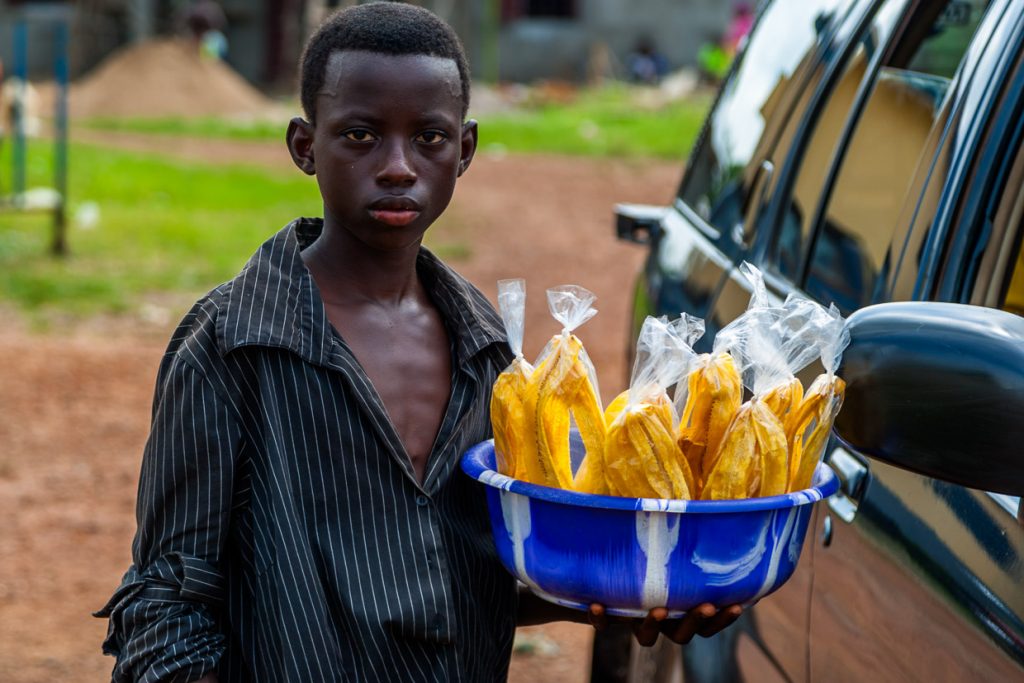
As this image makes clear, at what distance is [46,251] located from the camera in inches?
432

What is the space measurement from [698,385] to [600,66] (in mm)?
29979

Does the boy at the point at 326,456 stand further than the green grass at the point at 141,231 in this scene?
No

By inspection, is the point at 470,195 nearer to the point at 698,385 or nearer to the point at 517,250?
the point at 517,250

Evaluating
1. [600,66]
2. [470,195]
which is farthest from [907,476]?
[600,66]

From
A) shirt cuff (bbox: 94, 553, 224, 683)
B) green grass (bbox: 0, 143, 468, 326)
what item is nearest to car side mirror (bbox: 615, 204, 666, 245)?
shirt cuff (bbox: 94, 553, 224, 683)

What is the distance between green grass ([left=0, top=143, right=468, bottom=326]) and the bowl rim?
750cm

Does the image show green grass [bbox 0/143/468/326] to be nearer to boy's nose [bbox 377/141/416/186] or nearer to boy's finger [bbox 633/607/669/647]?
boy's nose [bbox 377/141/416/186]

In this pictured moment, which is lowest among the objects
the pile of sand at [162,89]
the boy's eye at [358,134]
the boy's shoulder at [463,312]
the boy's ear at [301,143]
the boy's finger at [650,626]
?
the pile of sand at [162,89]

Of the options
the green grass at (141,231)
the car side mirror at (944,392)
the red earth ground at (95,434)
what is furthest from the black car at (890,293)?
the green grass at (141,231)

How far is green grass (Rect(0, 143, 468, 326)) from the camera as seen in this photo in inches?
380

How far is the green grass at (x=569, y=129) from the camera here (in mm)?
19328

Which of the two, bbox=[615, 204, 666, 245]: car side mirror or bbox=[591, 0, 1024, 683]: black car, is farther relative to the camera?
bbox=[615, 204, 666, 245]: car side mirror

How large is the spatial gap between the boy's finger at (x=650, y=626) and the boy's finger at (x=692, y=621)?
1.3 inches

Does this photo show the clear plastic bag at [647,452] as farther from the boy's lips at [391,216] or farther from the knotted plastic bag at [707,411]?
the boy's lips at [391,216]
